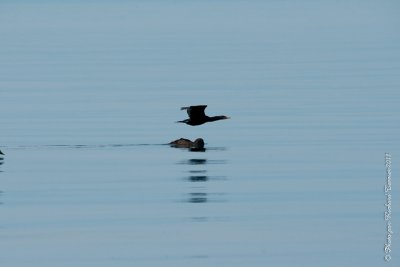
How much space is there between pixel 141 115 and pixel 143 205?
13.7m

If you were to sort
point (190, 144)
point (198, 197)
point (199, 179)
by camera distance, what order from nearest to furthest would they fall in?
point (198, 197), point (199, 179), point (190, 144)

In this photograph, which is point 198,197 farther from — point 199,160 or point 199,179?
point 199,160

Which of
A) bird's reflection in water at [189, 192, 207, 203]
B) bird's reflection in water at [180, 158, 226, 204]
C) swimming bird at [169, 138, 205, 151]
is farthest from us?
swimming bird at [169, 138, 205, 151]

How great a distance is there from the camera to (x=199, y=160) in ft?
106

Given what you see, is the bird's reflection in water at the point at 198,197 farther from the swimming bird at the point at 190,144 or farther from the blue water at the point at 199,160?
the swimming bird at the point at 190,144

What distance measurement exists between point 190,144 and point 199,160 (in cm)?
199

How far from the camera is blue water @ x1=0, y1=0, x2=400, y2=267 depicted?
23891 mm

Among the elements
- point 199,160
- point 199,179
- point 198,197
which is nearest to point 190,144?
point 199,160

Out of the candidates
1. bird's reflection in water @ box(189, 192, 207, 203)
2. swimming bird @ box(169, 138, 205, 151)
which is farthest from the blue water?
swimming bird @ box(169, 138, 205, 151)

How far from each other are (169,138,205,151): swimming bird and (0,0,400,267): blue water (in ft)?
1.06

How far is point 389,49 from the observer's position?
7194 cm

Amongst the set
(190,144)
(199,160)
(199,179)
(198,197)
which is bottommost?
(198,197)

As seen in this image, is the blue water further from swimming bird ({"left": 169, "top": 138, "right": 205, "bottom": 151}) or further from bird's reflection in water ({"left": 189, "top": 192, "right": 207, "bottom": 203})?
swimming bird ({"left": 169, "top": 138, "right": 205, "bottom": 151})

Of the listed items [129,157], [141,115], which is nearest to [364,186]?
[129,157]
